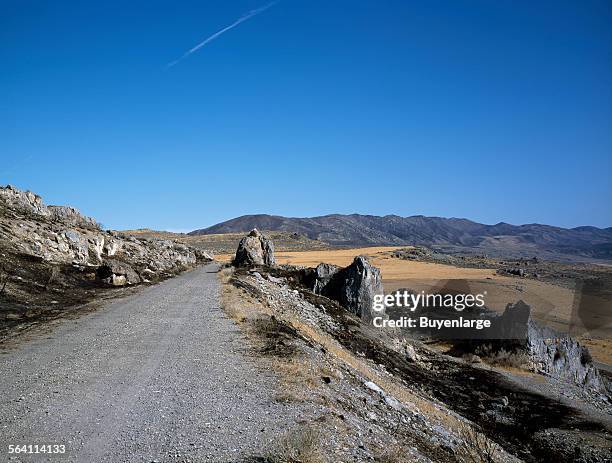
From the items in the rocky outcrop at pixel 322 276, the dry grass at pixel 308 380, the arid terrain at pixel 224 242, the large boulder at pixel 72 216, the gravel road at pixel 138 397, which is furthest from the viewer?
the arid terrain at pixel 224 242

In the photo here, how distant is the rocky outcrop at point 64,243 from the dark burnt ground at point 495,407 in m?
14.9

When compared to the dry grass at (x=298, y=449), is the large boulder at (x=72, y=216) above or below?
above

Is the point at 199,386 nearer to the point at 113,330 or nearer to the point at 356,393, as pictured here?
the point at 356,393

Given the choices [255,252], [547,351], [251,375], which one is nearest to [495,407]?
[547,351]

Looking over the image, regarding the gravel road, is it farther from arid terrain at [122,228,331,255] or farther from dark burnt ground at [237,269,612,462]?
arid terrain at [122,228,331,255]

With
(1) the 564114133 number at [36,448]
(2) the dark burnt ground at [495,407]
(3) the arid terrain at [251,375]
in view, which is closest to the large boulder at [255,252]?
(3) the arid terrain at [251,375]

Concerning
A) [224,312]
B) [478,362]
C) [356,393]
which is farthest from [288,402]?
[478,362]

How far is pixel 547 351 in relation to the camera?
25.0 metres

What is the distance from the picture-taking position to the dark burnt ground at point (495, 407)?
14099 millimetres

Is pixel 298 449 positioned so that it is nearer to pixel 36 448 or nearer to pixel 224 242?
pixel 36 448

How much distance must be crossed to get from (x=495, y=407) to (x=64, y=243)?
27.5 meters

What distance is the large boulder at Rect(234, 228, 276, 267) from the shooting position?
144 feet

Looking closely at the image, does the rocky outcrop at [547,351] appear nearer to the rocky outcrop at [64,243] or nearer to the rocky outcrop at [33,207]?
the rocky outcrop at [64,243]

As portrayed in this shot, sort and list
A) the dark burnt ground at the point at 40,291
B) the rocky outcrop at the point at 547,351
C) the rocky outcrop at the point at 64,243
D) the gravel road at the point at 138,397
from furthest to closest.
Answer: the rocky outcrop at the point at 64,243 < the rocky outcrop at the point at 547,351 < the dark burnt ground at the point at 40,291 < the gravel road at the point at 138,397
